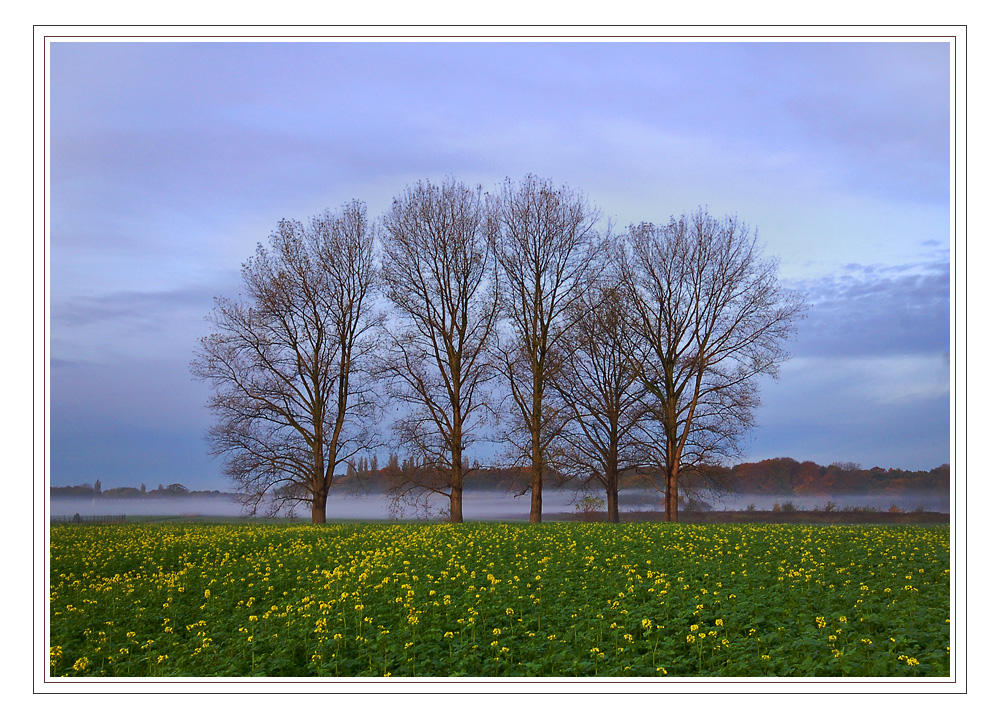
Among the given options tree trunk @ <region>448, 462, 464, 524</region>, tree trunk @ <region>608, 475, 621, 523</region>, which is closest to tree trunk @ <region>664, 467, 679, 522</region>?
tree trunk @ <region>608, 475, 621, 523</region>

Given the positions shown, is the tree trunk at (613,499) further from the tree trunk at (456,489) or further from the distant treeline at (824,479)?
the tree trunk at (456,489)

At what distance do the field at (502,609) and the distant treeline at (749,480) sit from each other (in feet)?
3.08

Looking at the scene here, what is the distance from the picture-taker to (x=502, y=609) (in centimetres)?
660

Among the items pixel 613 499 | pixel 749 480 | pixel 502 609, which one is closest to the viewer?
pixel 502 609

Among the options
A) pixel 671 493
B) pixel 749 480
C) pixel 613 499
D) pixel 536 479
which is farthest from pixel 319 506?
pixel 749 480

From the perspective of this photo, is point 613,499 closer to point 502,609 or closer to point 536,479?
point 536,479

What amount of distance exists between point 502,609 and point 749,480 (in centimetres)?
1186

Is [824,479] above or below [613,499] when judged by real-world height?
above

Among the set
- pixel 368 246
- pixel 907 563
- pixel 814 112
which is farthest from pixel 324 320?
pixel 907 563

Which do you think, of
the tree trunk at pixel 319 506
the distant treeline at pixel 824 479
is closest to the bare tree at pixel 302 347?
the tree trunk at pixel 319 506

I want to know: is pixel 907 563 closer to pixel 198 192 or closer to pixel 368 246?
pixel 198 192

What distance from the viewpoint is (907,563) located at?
27.5ft
